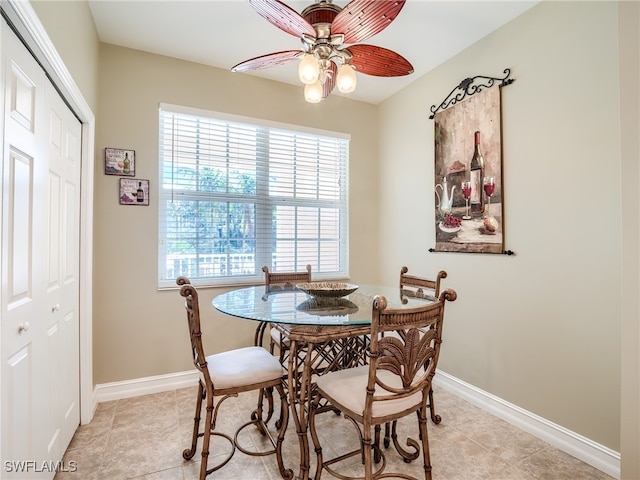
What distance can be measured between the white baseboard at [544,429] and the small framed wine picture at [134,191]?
116 inches

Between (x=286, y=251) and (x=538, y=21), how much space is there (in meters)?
2.60

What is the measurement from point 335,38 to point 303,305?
1.44 meters

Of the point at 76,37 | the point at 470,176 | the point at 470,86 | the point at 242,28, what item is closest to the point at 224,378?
the point at 76,37

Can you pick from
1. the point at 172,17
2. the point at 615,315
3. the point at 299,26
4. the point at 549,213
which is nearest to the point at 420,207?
the point at 549,213

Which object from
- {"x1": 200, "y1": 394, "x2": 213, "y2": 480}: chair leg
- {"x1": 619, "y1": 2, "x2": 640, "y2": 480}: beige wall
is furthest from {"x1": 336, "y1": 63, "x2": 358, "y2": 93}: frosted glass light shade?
{"x1": 200, "y1": 394, "x2": 213, "y2": 480}: chair leg

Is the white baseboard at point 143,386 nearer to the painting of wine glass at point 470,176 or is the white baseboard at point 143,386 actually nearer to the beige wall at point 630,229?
the painting of wine glass at point 470,176

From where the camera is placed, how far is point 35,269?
142 centimetres

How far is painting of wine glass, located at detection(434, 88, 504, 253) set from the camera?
2344 mm

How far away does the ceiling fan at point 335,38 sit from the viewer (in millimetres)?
1447

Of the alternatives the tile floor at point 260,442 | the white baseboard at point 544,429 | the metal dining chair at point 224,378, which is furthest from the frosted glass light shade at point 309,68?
the white baseboard at point 544,429

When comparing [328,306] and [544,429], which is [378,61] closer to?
[328,306]

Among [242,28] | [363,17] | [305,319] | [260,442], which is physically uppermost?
[242,28]

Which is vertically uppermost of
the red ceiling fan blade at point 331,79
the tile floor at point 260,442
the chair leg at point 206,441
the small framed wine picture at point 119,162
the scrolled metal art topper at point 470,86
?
the scrolled metal art topper at point 470,86

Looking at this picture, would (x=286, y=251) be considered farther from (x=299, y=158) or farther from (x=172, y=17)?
(x=172, y=17)
